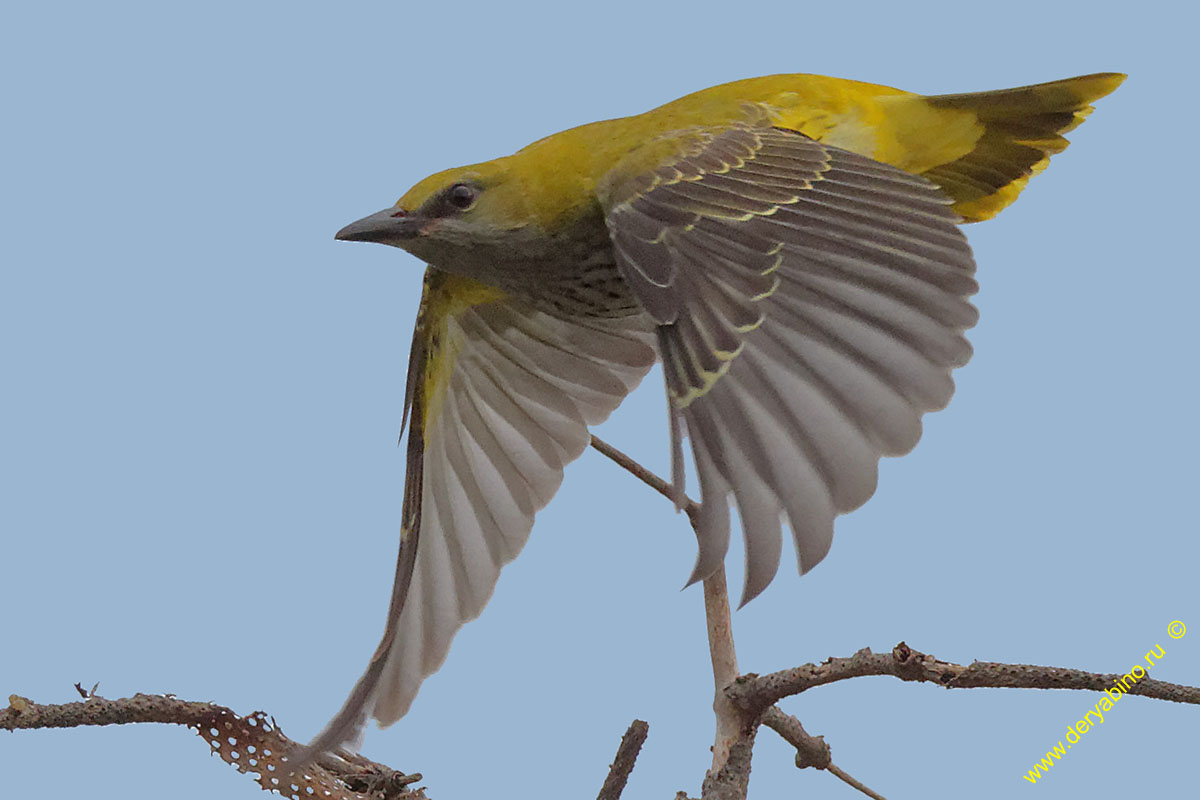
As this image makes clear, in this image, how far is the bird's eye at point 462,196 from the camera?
118 inches

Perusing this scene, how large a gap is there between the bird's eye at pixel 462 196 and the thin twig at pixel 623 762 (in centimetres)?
106

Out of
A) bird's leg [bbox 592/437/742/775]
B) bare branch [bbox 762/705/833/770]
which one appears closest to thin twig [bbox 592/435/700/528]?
bird's leg [bbox 592/437/742/775]

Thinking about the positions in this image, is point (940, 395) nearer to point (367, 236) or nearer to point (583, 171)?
point (583, 171)

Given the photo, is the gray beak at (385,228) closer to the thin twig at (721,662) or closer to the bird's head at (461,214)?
the bird's head at (461,214)

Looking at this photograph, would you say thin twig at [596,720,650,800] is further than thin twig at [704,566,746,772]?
Yes

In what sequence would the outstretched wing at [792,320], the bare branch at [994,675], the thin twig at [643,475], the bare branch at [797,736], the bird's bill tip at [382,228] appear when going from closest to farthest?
the outstretched wing at [792,320]
the bare branch at [994,675]
the bird's bill tip at [382,228]
the bare branch at [797,736]
the thin twig at [643,475]

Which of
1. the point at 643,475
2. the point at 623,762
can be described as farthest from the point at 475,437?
the point at 623,762

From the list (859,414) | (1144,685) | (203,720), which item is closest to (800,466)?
(859,414)

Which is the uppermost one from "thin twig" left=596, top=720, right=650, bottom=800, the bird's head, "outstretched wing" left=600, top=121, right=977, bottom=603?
the bird's head

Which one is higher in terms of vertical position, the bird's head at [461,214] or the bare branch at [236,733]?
the bird's head at [461,214]

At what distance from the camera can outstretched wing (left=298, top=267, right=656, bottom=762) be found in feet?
10.5

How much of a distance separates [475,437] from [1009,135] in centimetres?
132

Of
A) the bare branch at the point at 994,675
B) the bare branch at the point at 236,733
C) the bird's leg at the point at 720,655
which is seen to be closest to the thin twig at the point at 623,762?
the bird's leg at the point at 720,655

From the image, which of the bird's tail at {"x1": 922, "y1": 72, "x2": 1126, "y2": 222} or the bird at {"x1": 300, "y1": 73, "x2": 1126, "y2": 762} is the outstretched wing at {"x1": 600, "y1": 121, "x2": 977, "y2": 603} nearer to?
the bird at {"x1": 300, "y1": 73, "x2": 1126, "y2": 762}
